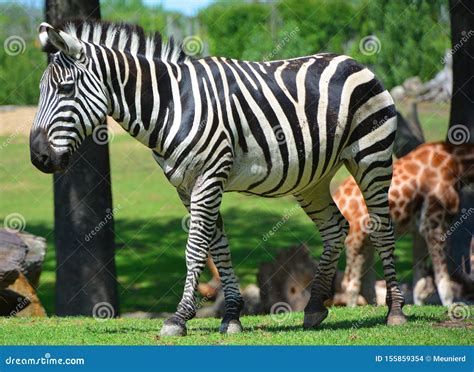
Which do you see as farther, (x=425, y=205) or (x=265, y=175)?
(x=425, y=205)

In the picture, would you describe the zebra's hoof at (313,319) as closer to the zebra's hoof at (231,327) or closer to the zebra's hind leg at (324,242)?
the zebra's hind leg at (324,242)

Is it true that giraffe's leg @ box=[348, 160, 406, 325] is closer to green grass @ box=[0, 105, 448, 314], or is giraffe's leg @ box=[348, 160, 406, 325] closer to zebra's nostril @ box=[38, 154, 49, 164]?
zebra's nostril @ box=[38, 154, 49, 164]

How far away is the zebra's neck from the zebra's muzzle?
61cm

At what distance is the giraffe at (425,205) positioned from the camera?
426 inches

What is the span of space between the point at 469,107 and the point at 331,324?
4026mm

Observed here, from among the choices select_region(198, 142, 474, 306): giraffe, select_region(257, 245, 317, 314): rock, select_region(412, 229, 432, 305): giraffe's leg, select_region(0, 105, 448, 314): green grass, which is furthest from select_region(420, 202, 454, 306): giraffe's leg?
select_region(0, 105, 448, 314): green grass

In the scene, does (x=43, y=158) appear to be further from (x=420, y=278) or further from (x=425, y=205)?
(x=420, y=278)

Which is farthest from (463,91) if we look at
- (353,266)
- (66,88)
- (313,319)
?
(66,88)

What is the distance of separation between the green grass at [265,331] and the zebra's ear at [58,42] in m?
2.41

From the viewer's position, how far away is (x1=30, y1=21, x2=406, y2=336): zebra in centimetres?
734

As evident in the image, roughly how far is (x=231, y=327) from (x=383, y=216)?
1768 millimetres

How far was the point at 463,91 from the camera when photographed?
36.2 ft

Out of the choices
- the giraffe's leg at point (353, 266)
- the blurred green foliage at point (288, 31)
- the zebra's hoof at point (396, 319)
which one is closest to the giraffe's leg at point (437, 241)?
the giraffe's leg at point (353, 266)

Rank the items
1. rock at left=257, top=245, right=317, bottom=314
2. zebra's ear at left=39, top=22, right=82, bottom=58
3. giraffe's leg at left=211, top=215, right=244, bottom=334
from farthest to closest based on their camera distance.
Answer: rock at left=257, top=245, right=317, bottom=314 < giraffe's leg at left=211, top=215, right=244, bottom=334 < zebra's ear at left=39, top=22, right=82, bottom=58
